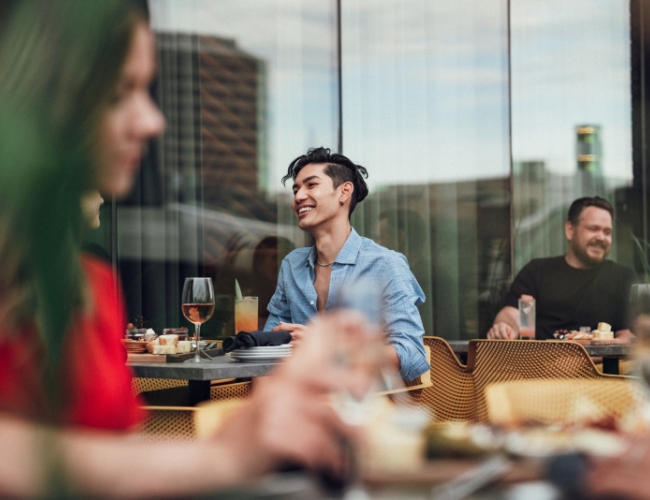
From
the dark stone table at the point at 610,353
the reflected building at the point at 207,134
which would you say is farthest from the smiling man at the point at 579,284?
the reflected building at the point at 207,134

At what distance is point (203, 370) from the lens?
2508 millimetres

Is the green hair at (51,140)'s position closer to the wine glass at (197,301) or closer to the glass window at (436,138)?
the wine glass at (197,301)

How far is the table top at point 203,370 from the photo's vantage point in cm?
251

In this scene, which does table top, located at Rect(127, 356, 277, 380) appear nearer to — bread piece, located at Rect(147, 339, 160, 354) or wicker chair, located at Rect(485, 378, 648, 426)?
bread piece, located at Rect(147, 339, 160, 354)

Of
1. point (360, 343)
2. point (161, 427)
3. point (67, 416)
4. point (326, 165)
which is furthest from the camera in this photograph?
point (326, 165)

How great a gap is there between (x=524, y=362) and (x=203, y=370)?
153 centimetres

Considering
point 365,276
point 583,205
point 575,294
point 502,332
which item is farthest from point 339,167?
point 583,205

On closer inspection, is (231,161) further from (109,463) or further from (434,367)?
(109,463)

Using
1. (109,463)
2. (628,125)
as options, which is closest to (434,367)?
(628,125)

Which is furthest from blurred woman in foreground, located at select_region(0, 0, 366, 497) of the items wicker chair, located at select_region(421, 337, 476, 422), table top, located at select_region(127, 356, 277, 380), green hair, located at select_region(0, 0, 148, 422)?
wicker chair, located at select_region(421, 337, 476, 422)

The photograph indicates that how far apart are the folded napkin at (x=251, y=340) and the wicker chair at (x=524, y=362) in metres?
0.98

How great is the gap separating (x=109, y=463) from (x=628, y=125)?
560cm

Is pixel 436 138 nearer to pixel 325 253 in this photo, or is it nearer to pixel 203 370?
pixel 325 253

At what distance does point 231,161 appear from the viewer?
5512 mm
